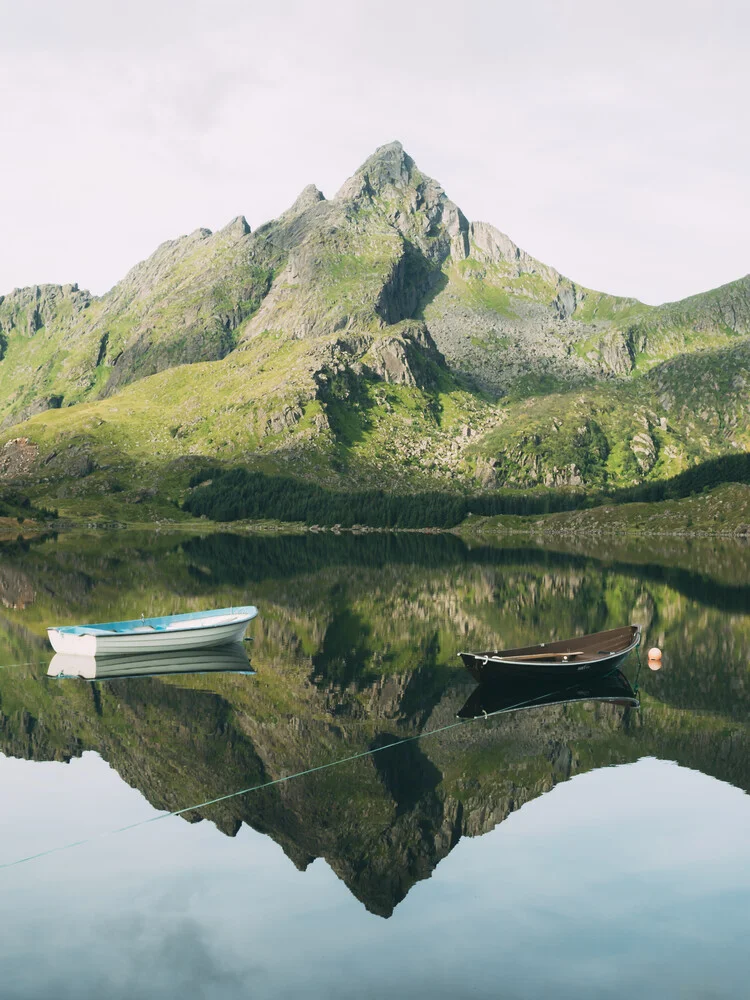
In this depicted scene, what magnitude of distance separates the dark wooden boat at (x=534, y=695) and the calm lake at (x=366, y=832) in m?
1.35

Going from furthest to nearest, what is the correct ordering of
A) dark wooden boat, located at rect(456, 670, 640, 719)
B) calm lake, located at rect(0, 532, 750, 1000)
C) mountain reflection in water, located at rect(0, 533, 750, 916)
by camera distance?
dark wooden boat, located at rect(456, 670, 640, 719), mountain reflection in water, located at rect(0, 533, 750, 916), calm lake, located at rect(0, 532, 750, 1000)

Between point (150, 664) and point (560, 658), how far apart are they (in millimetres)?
29878

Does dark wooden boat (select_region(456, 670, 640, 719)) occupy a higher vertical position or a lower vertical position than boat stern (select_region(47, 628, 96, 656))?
lower

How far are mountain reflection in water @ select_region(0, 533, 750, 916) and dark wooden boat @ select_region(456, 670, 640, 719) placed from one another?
1.47ft

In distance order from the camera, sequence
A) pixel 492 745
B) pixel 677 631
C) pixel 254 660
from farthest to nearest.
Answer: pixel 677 631 → pixel 254 660 → pixel 492 745

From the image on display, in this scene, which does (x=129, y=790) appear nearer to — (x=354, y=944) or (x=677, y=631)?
(x=354, y=944)

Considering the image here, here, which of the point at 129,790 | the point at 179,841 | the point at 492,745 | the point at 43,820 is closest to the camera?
the point at 179,841

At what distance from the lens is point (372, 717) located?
45.1 metres

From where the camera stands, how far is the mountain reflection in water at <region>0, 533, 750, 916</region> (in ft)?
103

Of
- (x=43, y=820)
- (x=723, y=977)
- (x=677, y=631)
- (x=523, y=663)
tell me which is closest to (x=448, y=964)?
(x=723, y=977)

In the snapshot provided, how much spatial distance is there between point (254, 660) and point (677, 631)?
39.3 meters

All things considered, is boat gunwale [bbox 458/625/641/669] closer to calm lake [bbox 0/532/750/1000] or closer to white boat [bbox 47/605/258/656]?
calm lake [bbox 0/532/750/1000]

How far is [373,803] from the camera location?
32.2 m

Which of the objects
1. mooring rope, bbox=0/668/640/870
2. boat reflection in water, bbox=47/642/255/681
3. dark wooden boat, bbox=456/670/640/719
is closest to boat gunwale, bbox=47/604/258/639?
boat reflection in water, bbox=47/642/255/681
